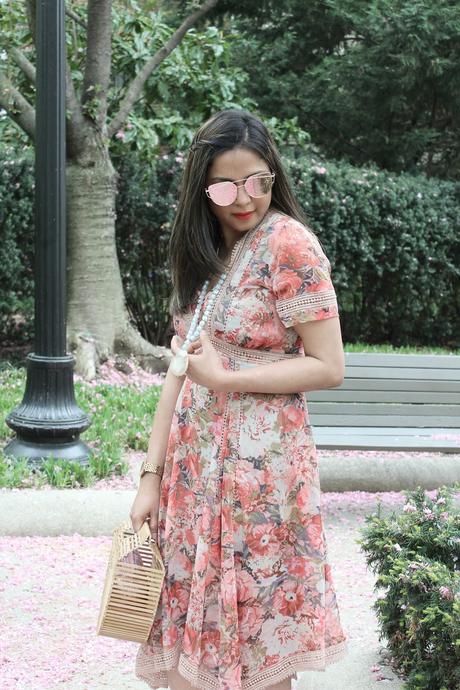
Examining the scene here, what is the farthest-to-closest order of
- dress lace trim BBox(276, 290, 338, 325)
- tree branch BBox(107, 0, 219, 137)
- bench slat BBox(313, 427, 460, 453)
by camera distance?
1. tree branch BBox(107, 0, 219, 137)
2. bench slat BBox(313, 427, 460, 453)
3. dress lace trim BBox(276, 290, 338, 325)

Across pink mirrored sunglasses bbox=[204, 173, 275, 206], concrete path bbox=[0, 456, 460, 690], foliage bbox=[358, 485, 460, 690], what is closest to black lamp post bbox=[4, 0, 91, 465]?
concrete path bbox=[0, 456, 460, 690]

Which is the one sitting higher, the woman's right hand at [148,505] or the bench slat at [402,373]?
the woman's right hand at [148,505]

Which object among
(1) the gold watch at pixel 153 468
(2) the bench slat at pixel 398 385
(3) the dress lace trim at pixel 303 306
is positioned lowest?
(2) the bench slat at pixel 398 385

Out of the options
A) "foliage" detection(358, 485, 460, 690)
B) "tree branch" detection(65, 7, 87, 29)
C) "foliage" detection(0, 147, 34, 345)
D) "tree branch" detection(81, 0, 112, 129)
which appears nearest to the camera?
"foliage" detection(358, 485, 460, 690)

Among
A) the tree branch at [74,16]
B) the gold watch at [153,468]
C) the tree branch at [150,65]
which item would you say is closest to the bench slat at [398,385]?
the gold watch at [153,468]

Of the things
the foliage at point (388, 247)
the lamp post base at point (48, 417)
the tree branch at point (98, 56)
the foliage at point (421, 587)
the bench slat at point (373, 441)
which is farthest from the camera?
the foliage at point (388, 247)

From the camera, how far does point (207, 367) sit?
1996 mm

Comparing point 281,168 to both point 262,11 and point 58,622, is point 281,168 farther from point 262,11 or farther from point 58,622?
point 262,11

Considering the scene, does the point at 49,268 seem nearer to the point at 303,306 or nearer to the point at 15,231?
the point at 303,306

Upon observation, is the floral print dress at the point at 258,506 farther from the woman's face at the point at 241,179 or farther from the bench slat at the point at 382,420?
the bench slat at the point at 382,420

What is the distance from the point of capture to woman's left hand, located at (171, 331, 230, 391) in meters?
1.98

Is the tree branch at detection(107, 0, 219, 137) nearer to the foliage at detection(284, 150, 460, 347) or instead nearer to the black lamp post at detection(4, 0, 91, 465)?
the foliage at detection(284, 150, 460, 347)

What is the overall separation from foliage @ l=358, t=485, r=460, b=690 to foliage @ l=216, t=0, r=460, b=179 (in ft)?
31.0

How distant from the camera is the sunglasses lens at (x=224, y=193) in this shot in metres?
2.02
